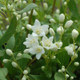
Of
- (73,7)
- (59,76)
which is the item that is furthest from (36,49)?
(73,7)

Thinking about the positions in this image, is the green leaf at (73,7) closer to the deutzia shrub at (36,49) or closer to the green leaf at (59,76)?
the deutzia shrub at (36,49)

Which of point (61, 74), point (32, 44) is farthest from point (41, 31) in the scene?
point (61, 74)

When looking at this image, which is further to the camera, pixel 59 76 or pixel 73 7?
pixel 73 7

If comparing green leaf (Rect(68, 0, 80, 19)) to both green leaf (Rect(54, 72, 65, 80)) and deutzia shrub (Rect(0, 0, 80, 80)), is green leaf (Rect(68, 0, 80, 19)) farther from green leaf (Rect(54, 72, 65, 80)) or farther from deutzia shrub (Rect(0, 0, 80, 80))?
green leaf (Rect(54, 72, 65, 80))

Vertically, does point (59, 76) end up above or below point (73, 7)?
below

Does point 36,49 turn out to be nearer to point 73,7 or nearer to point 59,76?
point 59,76

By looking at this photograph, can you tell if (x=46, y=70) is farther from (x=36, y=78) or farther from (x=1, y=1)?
(x=1, y=1)

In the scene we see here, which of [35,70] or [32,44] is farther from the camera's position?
[35,70]

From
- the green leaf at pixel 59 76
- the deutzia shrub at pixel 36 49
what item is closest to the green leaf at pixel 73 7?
the deutzia shrub at pixel 36 49

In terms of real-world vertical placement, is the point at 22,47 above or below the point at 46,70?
above

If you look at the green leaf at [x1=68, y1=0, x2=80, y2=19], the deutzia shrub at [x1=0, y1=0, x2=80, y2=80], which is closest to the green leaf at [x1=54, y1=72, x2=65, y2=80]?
the deutzia shrub at [x1=0, y1=0, x2=80, y2=80]


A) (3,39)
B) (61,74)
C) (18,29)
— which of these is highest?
(18,29)
